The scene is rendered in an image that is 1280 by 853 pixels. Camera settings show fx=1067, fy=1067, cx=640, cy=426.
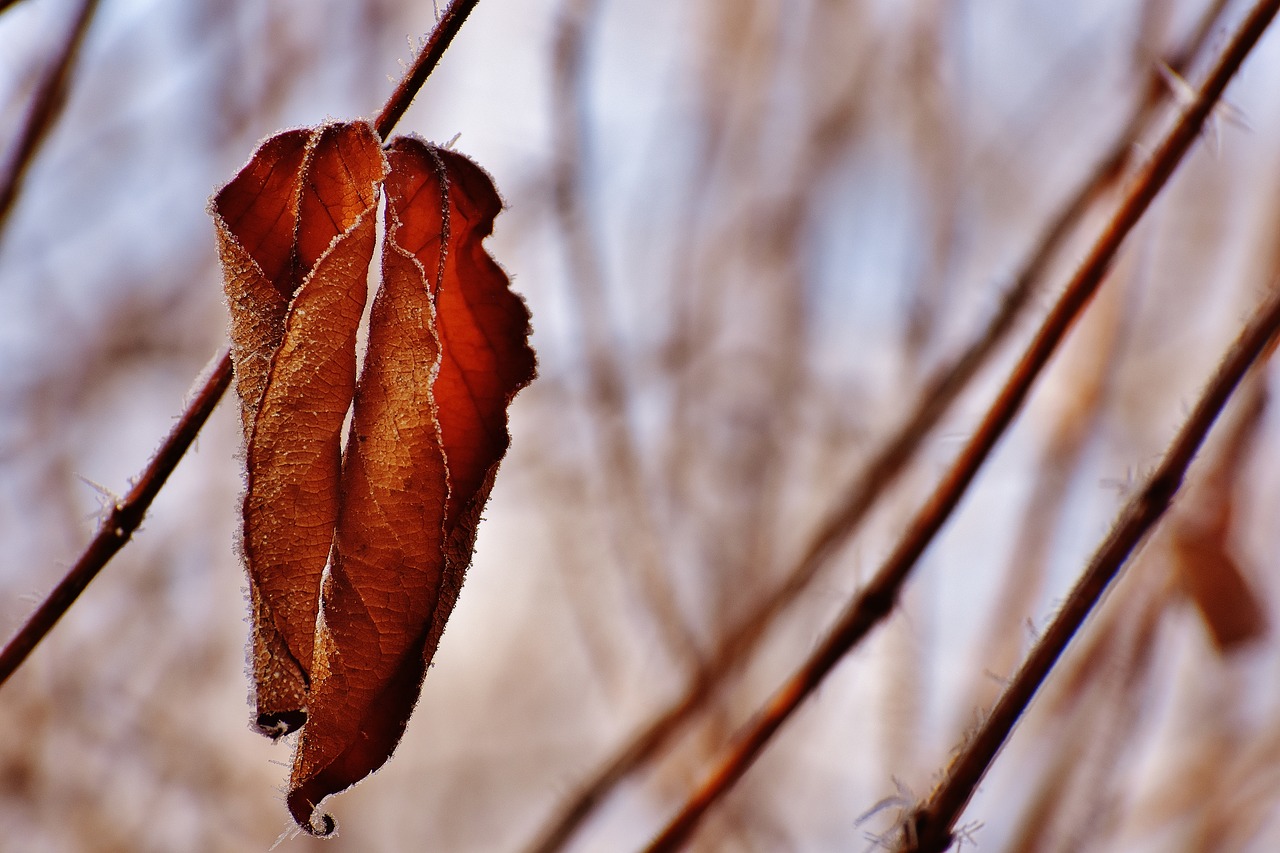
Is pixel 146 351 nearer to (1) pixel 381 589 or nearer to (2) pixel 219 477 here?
(2) pixel 219 477

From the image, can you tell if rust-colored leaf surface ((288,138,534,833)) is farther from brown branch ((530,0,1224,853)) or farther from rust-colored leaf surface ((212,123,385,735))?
brown branch ((530,0,1224,853))

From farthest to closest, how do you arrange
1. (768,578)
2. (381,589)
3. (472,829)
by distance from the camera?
1. (472,829)
2. (768,578)
3. (381,589)

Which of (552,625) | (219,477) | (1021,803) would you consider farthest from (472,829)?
(1021,803)

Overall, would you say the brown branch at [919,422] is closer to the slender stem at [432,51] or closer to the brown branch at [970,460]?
the brown branch at [970,460]

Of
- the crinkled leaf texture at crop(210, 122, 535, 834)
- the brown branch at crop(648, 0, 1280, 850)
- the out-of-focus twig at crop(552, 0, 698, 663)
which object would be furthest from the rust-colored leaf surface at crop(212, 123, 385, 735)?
the out-of-focus twig at crop(552, 0, 698, 663)

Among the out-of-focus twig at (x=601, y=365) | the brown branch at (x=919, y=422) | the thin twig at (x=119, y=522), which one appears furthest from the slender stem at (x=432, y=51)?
the out-of-focus twig at (x=601, y=365)

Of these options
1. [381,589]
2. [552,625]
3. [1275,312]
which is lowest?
[381,589]
